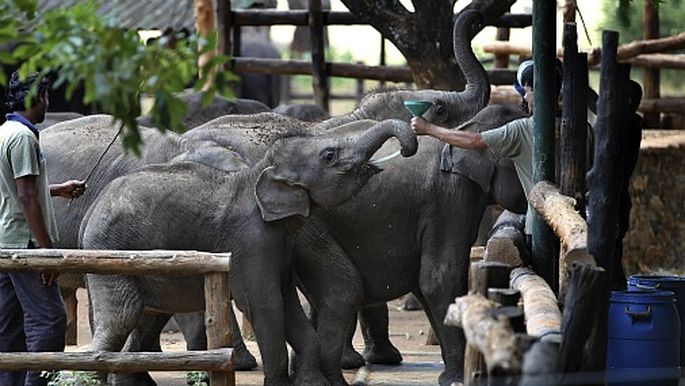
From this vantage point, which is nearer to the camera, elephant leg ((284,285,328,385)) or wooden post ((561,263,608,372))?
wooden post ((561,263,608,372))

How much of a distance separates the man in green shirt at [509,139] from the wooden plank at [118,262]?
1642 millimetres

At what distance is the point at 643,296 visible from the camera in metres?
7.24

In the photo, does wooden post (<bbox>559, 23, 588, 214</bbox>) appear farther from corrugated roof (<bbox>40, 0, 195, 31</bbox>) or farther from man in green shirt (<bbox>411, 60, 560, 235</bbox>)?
corrugated roof (<bbox>40, 0, 195, 31</bbox>)

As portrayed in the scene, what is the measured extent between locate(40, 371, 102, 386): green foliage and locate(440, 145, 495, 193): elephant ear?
2688mm

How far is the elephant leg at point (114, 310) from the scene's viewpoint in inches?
370

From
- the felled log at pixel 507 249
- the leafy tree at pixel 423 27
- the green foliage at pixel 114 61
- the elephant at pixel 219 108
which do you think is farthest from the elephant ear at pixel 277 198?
the elephant at pixel 219 108

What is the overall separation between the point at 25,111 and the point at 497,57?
8253mm

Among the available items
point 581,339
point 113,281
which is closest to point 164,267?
point 113,281

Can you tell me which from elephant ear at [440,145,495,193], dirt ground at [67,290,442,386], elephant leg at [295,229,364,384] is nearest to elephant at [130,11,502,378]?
dirt ground at [67,290,442,386]

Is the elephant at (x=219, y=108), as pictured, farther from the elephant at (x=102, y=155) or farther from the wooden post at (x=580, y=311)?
the wooden post at (x=580, y=311)

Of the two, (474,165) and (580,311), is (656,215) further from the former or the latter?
(580,311)

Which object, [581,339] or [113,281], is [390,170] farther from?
[581,339]

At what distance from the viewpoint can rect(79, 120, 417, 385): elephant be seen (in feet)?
31.1

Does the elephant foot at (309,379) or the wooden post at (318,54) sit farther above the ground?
the wooden post at (318,54)
